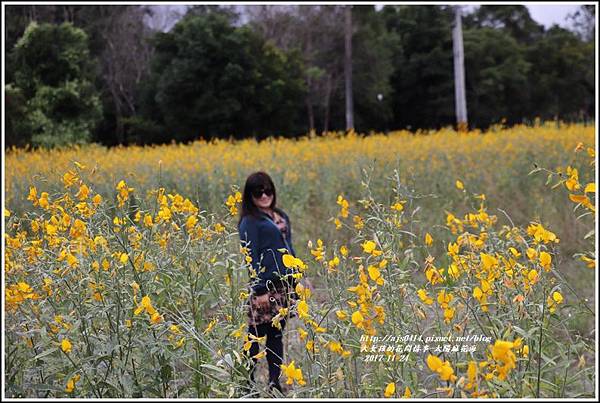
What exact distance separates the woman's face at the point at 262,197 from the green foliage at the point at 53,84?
10415 mm

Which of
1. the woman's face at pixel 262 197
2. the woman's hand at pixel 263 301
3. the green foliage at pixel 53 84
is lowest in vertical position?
the woman's hand at pixel 263 301

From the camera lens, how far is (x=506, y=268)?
1748 mm

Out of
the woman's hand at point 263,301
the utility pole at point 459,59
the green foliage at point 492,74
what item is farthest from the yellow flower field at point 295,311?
the green foliage at point 492,74

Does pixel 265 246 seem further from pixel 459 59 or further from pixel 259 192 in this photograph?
pixel 459 59

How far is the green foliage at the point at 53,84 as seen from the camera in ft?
41.6

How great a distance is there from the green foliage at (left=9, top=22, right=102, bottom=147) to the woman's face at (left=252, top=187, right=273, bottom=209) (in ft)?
34.2

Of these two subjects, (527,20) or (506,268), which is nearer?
(506,268)

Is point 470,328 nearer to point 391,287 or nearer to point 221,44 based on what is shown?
point 391,287

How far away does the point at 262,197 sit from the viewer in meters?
3.05

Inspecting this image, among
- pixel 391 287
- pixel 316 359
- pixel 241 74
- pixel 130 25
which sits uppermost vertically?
pixel 130 25

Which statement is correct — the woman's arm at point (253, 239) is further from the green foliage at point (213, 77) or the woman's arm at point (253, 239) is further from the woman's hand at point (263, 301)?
the green foliage at point (213, 77)

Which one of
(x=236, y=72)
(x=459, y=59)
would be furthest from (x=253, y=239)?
(x=236, y=72)

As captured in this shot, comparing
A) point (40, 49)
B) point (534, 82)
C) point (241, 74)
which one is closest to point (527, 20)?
point (534, 82)

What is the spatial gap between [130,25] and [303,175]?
13.4m
